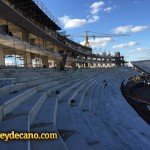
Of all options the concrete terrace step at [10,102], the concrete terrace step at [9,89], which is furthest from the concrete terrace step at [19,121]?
the concrete terrace step at [9,89]

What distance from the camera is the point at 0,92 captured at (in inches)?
326

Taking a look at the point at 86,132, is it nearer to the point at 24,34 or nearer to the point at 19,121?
the point at 19,121

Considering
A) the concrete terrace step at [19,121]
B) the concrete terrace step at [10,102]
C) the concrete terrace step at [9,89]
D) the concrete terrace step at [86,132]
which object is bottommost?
the concrete terrace step at [86,132]

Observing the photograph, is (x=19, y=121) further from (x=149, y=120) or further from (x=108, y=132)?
(x=149, y=120)

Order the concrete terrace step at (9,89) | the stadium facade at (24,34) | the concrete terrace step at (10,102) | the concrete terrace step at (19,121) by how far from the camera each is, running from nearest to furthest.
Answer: the concrete terrace step at (19,121) → the concrete terrace step at (10,102) → the concrete terrace step at (9,89) → the stadium facade at (24,34)

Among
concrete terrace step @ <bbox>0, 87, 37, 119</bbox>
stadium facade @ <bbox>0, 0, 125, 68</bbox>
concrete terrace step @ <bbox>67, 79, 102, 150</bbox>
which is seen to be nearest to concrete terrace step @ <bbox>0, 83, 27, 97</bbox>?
concrete terrace step @ <bbox>0, 87, 37, 119</bbox>

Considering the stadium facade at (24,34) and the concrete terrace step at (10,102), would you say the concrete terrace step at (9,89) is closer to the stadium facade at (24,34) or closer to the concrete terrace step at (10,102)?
the concrete terrace step at (10,102)

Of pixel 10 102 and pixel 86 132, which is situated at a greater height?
pixel 10 102

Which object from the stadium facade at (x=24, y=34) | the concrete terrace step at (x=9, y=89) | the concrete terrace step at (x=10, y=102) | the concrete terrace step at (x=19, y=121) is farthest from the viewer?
the stadium facade at (x=24, y=34)

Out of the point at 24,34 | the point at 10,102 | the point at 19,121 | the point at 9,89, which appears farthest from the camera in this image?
the point at 24,34

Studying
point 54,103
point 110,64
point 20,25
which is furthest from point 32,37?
point 110,64

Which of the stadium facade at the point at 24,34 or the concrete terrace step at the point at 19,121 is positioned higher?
the stadium facade at the point at 24,34

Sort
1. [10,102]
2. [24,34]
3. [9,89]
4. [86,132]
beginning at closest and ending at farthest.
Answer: [10,102], [86,132], [9,89], [24,34]

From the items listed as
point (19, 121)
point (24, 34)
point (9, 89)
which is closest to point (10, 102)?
point (19, 121)
